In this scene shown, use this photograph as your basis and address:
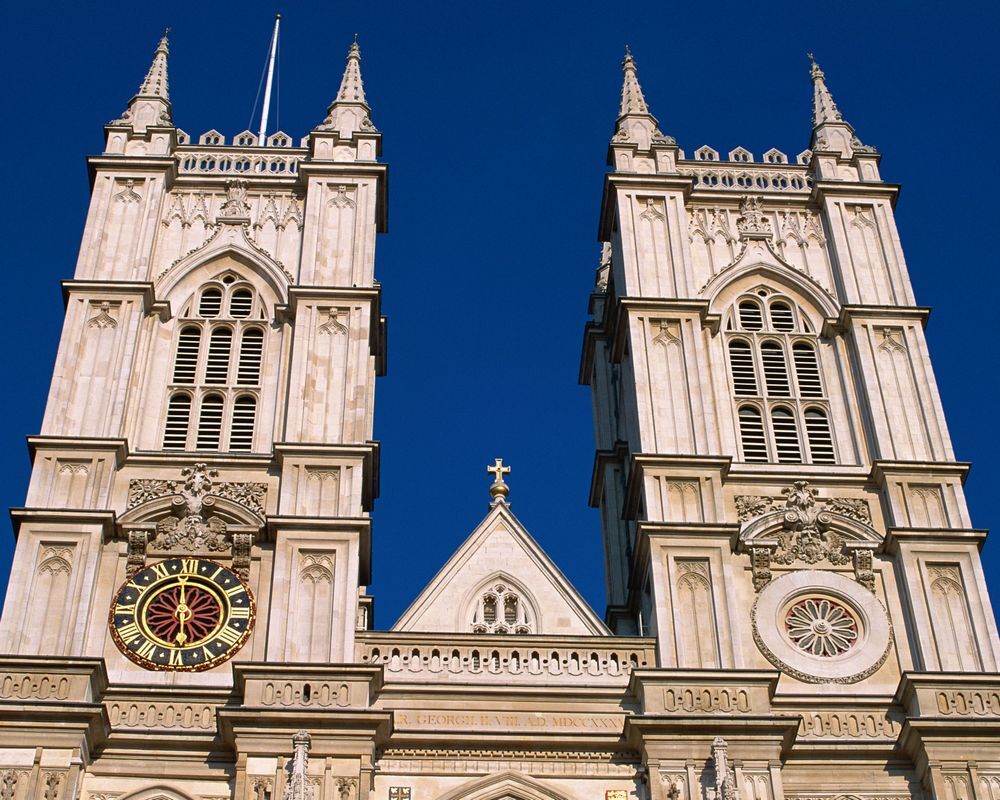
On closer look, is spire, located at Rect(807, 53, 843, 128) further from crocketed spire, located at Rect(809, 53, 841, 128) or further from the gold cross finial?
the gold cross finial

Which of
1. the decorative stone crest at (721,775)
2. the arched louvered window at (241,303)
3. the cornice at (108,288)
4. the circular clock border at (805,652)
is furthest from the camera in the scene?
the arched louvered window at (241,303)

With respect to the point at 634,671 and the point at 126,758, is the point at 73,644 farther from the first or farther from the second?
the point at 634,671

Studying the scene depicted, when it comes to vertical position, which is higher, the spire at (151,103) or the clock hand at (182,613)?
the spire at (151,103)

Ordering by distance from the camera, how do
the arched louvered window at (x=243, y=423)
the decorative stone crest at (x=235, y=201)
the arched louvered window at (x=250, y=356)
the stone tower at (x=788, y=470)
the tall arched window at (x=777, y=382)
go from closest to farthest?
the stone tower at (x=788, y=470) → the arched louvered window at (x=243, y=423) → the tall arched window at (x=777, y=382) → the arched louvered window at (x=250, y=356) → the decorative stone crest at (x=235, y=201)

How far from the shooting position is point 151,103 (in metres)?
38.1

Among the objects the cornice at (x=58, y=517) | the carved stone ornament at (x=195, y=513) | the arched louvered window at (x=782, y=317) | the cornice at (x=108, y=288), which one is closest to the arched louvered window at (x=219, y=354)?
the cornice at (x=108, y=288)

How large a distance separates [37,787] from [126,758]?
1.52m

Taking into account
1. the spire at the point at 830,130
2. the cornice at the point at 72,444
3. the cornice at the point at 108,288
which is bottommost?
the cornice at the point at 72,444

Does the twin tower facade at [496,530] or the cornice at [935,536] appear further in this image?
the cornice at [935,536]

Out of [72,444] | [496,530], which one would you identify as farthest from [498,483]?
[72,444]

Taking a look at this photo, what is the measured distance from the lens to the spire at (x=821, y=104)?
3900 cm

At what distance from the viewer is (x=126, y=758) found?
27.3 metres

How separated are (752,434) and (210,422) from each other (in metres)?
9.44

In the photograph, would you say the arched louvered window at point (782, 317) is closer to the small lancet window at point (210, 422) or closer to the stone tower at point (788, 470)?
the stone tower at point (788, 470)
